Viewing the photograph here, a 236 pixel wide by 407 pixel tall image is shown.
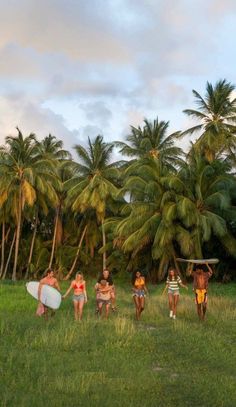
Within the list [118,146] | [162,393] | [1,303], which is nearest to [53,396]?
[162,393]

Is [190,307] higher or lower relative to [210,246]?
lower

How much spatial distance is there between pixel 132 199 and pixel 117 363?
91.2ft

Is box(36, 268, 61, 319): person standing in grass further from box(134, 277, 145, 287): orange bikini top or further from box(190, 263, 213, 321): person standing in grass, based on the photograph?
box(190, 263, 213, 321): person standing in grass

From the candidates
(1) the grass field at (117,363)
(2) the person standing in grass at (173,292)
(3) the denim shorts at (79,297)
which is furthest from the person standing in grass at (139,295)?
(3) the denim shorts at (79,297)

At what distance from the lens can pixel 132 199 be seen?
36.8m

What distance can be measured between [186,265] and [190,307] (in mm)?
18526

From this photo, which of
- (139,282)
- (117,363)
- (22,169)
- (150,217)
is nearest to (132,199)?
(150,217)

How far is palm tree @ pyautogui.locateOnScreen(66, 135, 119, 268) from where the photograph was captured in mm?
39469

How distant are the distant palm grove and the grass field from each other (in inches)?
736

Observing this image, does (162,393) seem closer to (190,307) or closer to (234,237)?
(190,307)

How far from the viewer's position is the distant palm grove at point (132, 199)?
3397 centimetres

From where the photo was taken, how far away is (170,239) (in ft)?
110

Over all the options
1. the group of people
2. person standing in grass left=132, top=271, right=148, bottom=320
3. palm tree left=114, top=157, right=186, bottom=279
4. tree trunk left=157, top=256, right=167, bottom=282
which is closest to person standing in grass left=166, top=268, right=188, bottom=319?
the group of people

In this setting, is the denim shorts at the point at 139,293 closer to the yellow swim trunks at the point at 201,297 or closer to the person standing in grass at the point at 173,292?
the person standing in grass at the point at 173,292
